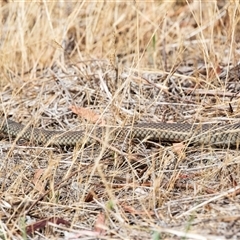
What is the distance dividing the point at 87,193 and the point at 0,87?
2.10m

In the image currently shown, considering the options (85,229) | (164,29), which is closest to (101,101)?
(164,29)

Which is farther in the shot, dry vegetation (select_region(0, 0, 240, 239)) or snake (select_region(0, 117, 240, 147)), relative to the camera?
snake (select_region(0, 117, 240, 147))

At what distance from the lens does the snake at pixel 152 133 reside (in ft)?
13.0

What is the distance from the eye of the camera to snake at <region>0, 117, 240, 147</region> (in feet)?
13.0

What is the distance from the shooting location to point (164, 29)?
5.76 meters

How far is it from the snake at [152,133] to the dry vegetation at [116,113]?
6cm

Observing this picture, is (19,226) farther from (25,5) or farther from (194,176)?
(25,5)

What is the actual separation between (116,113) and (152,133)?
273 millimetres

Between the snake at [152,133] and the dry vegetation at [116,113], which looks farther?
the snake at [152,133]

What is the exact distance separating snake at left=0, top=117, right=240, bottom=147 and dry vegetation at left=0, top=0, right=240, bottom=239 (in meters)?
0.06

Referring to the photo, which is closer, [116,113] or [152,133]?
[152,133]

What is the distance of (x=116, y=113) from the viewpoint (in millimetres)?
4363

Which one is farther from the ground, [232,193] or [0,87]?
[232,193]

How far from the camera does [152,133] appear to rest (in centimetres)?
426
